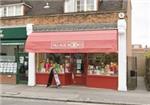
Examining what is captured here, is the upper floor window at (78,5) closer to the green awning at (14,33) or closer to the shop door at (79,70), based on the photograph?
the shop door at (79,70)

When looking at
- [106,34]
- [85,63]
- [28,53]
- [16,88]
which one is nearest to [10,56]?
[28,53]

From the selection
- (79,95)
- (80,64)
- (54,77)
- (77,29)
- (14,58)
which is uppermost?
(77,29)

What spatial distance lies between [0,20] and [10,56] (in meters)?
2.61

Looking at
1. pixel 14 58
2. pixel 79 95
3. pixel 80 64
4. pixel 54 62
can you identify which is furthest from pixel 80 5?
pixel 79 95

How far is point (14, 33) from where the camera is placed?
69.8 ft

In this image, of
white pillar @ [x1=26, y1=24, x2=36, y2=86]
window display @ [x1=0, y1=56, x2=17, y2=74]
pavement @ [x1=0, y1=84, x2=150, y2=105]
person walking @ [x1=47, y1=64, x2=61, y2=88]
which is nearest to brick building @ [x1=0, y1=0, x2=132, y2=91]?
white pillar @ [x1=26, y1=24, x2=36, y2=86]

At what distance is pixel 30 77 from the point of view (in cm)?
2070

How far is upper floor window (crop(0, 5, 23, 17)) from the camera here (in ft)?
75.0

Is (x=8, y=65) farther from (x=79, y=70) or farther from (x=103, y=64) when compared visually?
(x=103, y=64)

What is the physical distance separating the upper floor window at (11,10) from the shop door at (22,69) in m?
3.25

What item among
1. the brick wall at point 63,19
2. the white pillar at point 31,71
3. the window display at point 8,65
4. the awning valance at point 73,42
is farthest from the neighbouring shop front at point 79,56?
the window display at point 8,65

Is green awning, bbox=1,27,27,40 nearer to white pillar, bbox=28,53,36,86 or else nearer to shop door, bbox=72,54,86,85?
white pillar, bbox=28,53,36,86

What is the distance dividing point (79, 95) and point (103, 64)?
12.1ft

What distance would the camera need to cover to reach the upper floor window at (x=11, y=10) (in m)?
22.9
